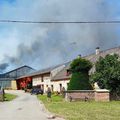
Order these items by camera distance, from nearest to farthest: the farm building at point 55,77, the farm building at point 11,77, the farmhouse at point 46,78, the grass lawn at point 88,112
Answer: the grass lawn at point 88,112 < the farm building at point 55,77 < the farmhouse at point 46,78 < the farm building at point 11,77

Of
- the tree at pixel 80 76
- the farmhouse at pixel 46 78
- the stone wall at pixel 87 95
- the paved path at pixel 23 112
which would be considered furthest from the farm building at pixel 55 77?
the paved path at pixel 23 112

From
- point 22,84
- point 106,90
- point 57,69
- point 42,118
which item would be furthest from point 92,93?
point 22,84

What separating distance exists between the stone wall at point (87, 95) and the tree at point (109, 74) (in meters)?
1.93

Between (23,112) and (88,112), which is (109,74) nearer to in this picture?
(23,112)

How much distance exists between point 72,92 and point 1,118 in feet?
68.7

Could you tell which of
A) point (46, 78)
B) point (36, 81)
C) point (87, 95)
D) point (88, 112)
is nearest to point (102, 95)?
point (87, 95)

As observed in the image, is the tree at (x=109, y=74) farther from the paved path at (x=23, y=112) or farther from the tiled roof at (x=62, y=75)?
the tiled roof at (x=62, y=75)

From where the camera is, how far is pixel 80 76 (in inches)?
1806

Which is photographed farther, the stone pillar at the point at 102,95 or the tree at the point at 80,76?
the tree at the point at 80,76

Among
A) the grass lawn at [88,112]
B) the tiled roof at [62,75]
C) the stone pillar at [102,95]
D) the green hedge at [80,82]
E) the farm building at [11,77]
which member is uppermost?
the farm building at [11,77]

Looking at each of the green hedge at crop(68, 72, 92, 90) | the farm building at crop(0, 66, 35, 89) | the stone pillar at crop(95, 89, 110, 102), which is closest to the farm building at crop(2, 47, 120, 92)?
the farm building at crop(0, 66, 35, 89)

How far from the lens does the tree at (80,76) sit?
45.1m

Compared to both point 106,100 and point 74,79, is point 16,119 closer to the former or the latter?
point 106,100

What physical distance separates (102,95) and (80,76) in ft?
15.8
